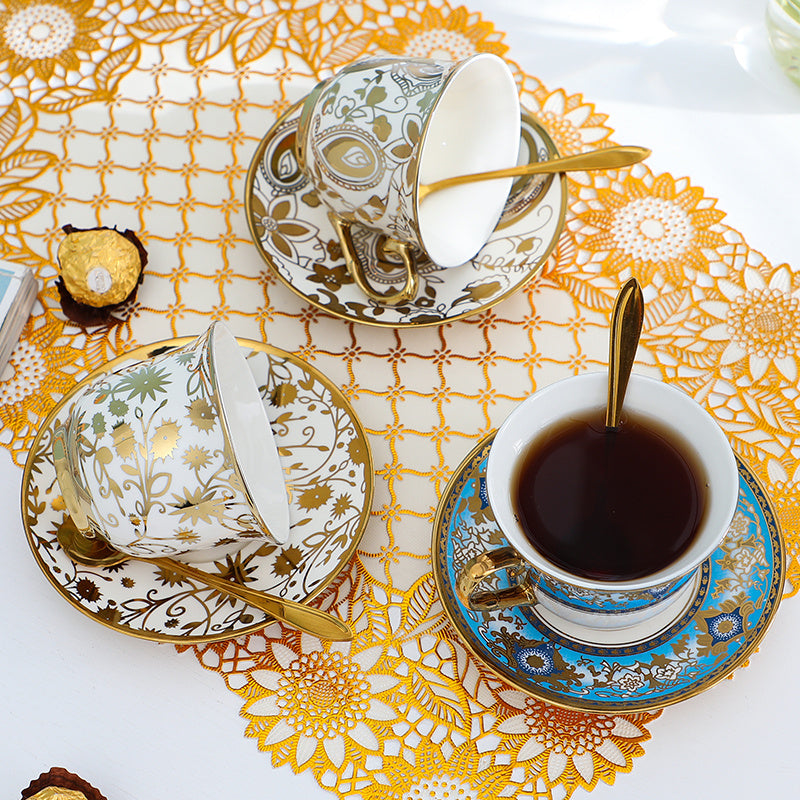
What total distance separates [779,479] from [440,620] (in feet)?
1.15

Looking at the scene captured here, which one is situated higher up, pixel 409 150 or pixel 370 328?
pixel 409 150

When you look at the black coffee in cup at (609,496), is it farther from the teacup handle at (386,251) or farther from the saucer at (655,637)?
the teacup handle at (386,251)

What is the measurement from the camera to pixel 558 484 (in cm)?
74

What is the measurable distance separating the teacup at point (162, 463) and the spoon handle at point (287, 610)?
0.10ft

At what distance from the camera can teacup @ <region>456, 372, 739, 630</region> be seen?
68cm

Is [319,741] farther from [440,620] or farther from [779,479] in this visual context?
[779,479]

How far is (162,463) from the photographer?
722 mm

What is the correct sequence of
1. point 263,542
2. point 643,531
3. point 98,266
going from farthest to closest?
point 98,266
point 263,542
point 643,531

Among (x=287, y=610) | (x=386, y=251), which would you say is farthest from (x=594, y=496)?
(x=386, y=251)

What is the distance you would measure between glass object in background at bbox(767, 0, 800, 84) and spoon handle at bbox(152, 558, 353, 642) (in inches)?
32.6

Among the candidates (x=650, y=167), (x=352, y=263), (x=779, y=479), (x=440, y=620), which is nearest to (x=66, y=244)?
(x=352, y=263)

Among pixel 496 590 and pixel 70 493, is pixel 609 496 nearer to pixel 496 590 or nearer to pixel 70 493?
pixel 496 590

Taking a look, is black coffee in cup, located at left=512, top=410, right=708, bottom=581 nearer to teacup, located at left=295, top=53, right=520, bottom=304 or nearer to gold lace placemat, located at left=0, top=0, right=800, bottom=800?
gold lace placemat, located at left=0, top=0, right=800, bottom=800

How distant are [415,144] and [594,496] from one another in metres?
0.37
